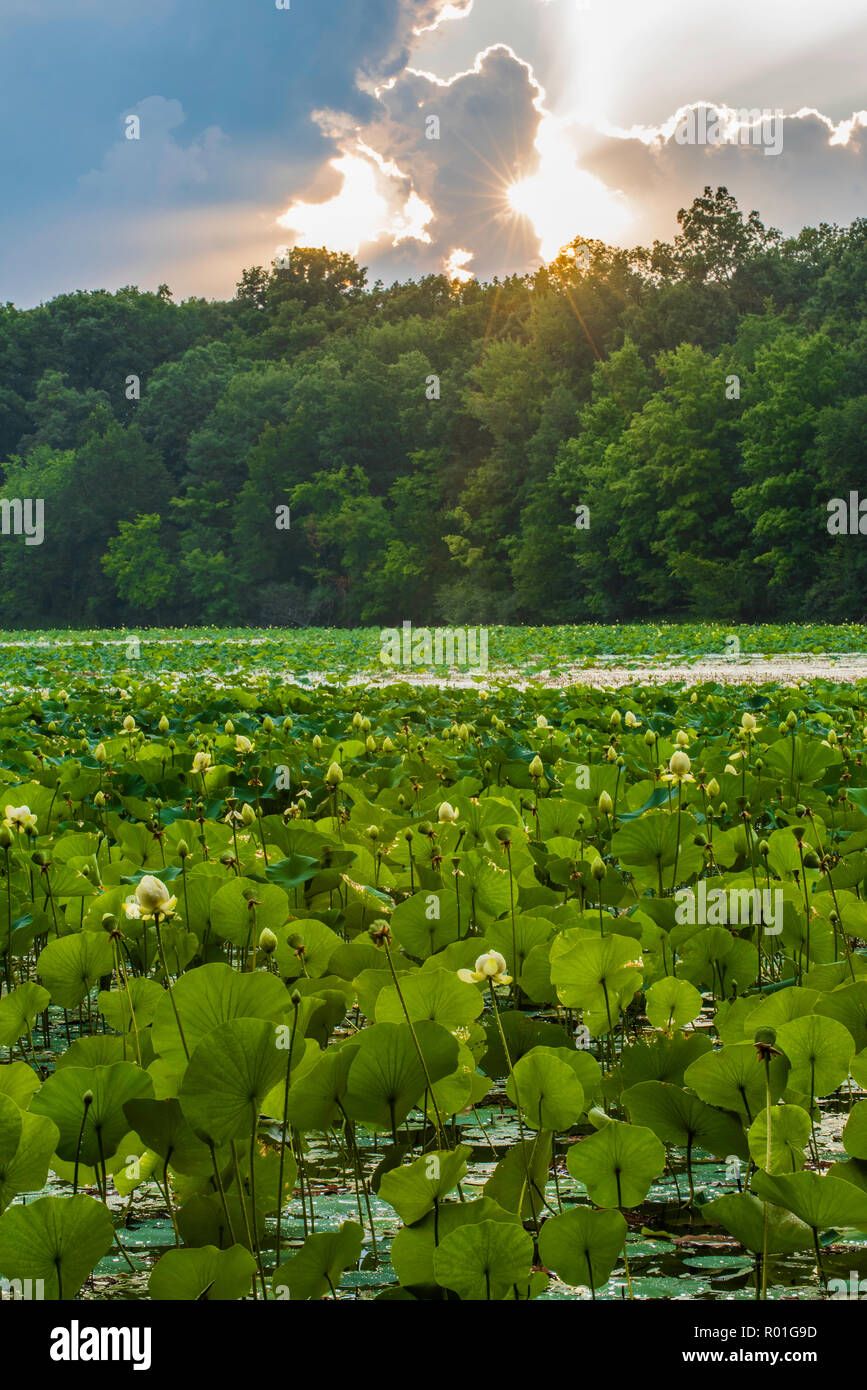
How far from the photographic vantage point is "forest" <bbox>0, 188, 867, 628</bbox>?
30.1 metres

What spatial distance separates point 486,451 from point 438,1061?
40.5 meters

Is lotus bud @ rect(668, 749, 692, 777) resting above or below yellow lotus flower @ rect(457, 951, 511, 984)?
above

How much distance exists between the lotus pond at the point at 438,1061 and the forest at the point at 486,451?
27.0m

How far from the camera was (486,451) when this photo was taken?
4081cm

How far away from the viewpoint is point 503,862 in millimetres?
2406

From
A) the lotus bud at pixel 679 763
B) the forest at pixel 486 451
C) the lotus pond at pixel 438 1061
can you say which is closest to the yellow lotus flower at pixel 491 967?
the lotus pond at pixel 438 1061

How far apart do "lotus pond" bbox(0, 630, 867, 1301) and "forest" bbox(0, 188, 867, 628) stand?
88.7ft

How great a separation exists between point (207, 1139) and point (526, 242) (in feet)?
158

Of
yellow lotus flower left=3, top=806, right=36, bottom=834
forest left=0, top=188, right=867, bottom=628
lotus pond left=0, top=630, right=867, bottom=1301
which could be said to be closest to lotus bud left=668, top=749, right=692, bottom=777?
lotus pond left=0, top=630, right=867, bottom=1301

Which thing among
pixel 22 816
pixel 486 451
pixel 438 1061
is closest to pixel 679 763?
pixel 438 1061

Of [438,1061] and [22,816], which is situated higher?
[22,816]

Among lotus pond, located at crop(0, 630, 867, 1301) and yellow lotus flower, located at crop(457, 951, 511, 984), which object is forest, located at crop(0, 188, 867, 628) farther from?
yellow lotus flower, located at crop(457, 951, 511, 984)

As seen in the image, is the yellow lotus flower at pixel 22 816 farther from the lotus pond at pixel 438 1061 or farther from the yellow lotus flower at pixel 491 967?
the yellow lotus flower at pixel 491 967

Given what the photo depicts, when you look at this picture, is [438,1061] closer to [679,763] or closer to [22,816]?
[679,763]
